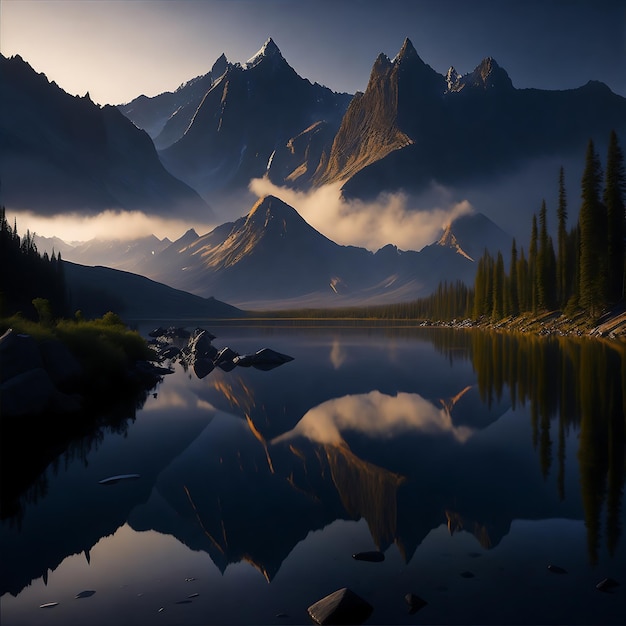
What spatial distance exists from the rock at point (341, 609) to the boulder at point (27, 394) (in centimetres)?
1607

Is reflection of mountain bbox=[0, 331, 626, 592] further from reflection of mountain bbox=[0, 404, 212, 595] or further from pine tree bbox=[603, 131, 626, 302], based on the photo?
pine tree bbox=[603, 131, 626, 302]

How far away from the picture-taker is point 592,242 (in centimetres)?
8100

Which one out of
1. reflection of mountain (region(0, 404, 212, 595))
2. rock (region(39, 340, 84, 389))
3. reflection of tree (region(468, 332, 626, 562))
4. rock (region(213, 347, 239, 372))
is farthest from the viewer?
rock (region(213, 347, 239, 372))

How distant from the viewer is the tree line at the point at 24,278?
73312 mm

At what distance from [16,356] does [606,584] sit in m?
21.4

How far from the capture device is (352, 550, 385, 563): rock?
905 cm

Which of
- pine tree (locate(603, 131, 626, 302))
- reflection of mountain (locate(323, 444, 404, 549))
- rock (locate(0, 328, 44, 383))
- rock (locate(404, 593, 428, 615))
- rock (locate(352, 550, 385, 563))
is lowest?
reflection of mountain (locate(323, 444, 404, 549))

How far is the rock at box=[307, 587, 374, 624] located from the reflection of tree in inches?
175

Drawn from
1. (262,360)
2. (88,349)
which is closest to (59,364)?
(88,349)

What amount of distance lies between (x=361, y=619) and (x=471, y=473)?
320 inches

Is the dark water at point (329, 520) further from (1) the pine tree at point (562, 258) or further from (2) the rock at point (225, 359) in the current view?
(1) the pine tree at point (562, 258)

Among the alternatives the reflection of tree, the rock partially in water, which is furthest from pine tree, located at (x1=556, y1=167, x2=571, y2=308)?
the rock partially in water

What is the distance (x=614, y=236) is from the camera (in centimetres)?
8119

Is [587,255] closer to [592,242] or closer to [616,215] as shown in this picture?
[592,242]
